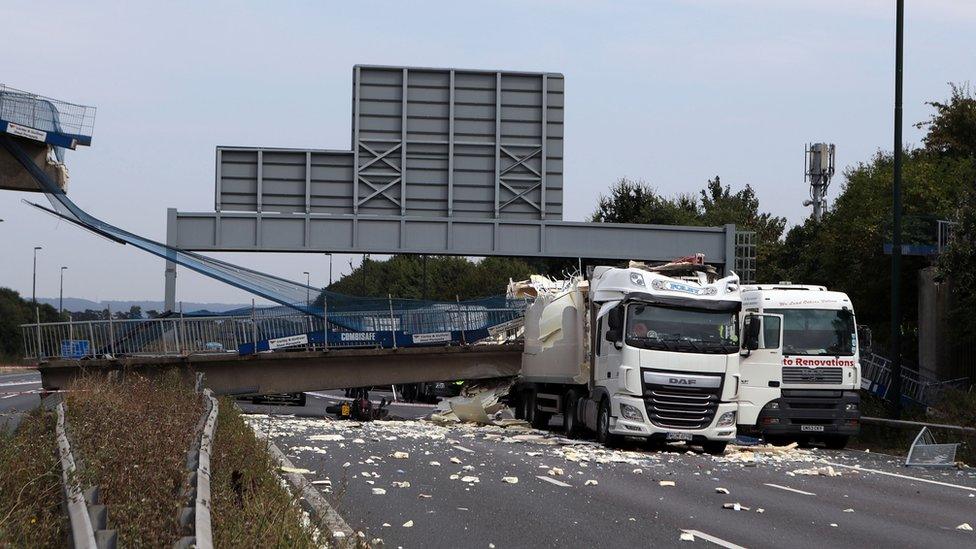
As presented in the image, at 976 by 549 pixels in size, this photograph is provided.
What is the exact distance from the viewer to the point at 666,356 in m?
23.3

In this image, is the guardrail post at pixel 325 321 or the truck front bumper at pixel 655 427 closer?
the truck front bumper at pixel 655 427

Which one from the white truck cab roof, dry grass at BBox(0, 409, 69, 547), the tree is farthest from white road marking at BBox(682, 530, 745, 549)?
the tree

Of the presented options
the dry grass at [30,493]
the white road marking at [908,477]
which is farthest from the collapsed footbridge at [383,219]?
the dry grass at [30,493]

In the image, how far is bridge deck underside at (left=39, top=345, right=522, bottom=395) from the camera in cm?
3719

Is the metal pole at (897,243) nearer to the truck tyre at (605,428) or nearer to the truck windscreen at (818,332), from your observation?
the truck windscreen at (818,332)

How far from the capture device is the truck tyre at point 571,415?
87.9 ft

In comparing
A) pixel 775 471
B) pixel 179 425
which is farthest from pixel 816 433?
pixel 179 425

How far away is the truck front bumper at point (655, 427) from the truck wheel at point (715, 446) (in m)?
0.16

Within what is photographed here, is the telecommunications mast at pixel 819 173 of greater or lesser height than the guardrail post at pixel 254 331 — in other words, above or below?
above

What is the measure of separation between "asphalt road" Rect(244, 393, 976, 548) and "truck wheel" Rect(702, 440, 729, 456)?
30 centimetres

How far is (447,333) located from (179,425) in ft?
69.4

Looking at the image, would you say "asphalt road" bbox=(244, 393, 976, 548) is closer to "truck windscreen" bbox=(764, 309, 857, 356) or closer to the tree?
"truck windscreen" bbox=(764, 309, 857, 356)

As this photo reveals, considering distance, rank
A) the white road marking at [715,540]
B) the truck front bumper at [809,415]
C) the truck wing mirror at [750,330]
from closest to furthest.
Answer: the white road marking at [715,540], the truck wing mirror at [750,330], the truck front bumper at [809,415]

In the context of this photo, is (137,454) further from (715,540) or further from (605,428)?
(605,428)
